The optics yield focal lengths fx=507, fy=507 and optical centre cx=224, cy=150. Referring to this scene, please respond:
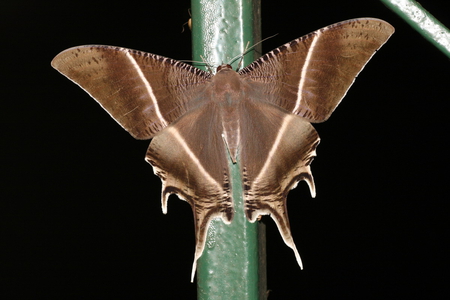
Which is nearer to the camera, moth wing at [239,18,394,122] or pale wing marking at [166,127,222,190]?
moth wing at [239,18,394,122]

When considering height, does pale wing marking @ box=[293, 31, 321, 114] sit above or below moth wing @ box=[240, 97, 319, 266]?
above

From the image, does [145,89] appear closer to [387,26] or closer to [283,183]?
[283,183]

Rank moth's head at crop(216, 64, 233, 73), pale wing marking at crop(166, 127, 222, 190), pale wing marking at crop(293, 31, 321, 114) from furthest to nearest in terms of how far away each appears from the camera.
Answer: pale wing marking at crop(166, 127, 222, 190) < pale wing marking at crop(293, 31, 321, 114) < moth's head at crop(216, 64, 233, 73)

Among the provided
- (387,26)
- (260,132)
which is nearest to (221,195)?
(260,132)

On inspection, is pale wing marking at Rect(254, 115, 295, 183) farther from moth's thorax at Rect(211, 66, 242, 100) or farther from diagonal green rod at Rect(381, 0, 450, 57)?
diagonal green rod at Rect(381, 0, 450, 57)

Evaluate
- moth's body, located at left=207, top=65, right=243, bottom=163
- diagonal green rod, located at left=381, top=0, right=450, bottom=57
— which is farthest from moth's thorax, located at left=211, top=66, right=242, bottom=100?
diagonal green rod, located at left=381, top=0, right=450, bottom=57

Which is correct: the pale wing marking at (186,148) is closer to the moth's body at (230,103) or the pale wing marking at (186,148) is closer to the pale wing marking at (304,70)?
the moth's body at (230,103)

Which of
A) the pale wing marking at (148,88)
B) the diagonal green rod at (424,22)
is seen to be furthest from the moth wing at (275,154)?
the diagonal green rod at (424,22)
